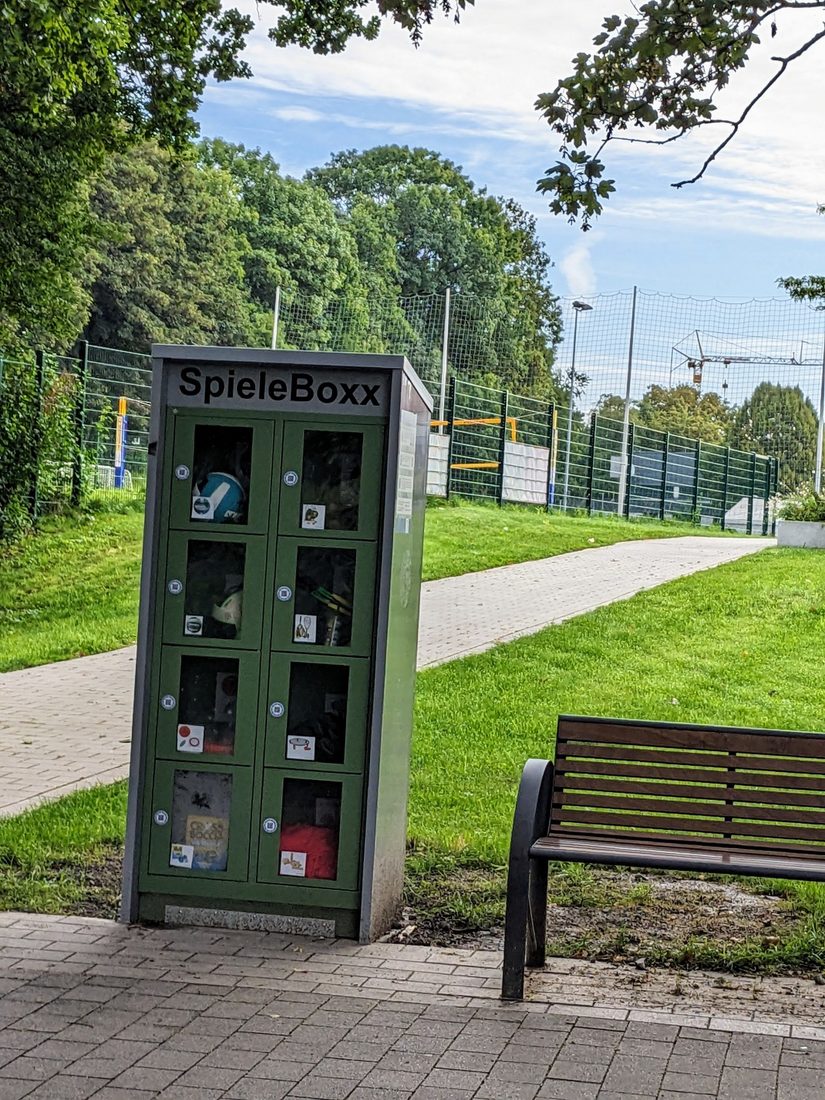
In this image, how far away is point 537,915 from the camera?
5223 mm

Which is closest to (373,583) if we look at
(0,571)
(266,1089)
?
(266,1089)

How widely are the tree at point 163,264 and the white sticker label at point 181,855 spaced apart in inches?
1783

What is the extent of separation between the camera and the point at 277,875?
5508mm

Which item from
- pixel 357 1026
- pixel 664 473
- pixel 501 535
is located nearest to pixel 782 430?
pixel 664 473

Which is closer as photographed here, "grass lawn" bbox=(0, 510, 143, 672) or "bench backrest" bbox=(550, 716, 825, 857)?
"bench backrest" bbox=(550, 716, 825, 857)

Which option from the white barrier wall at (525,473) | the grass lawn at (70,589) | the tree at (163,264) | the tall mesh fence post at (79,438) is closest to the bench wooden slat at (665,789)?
the grass lawn at (70,589)

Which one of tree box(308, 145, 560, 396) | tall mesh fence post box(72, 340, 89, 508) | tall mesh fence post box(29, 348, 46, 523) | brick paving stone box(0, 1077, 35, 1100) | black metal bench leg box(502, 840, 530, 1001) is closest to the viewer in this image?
brick paving stone box(0, 1077, 35, 1100)

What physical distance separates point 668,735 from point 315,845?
138cm

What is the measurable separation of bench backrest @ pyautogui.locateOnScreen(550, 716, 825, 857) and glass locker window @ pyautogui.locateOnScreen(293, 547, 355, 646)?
3.01ft

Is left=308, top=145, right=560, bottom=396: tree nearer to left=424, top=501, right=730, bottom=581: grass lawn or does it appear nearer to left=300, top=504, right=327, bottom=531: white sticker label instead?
left=424, top=501, right=730, bottom=581: grass lawn

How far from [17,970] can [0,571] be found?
13.1m

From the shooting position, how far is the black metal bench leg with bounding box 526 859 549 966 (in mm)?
5152

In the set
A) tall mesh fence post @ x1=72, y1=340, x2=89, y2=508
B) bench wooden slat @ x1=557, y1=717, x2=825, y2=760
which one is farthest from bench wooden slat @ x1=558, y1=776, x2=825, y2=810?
tall mesh fence post @ x1=72, y1=340, x2=89, y2=508

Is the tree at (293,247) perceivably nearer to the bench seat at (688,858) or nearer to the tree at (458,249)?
the tree at (458,249)
